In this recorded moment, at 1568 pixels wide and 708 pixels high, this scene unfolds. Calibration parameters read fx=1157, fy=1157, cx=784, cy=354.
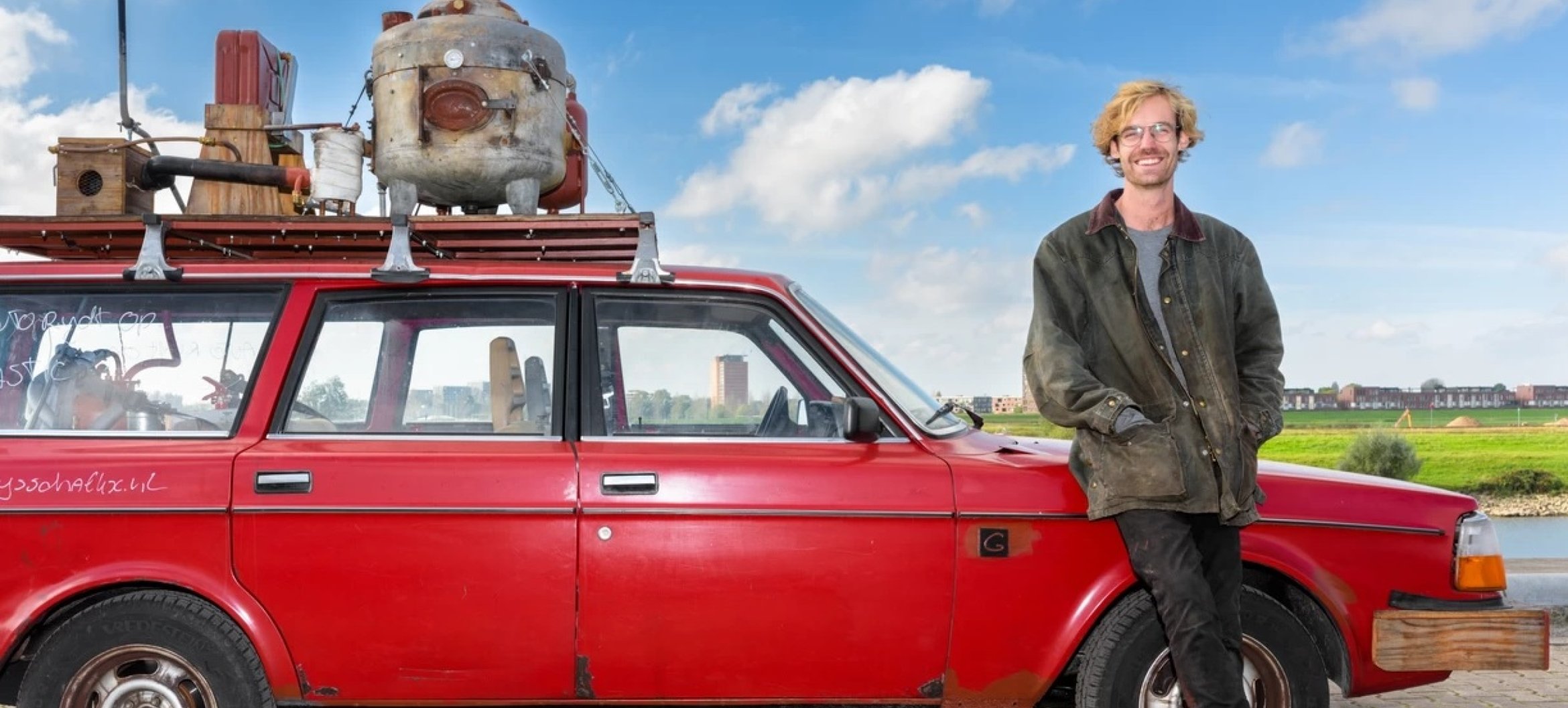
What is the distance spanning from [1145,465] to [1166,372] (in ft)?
0.98

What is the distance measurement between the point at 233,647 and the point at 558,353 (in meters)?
1.34

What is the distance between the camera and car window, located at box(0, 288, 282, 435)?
3.84 metres

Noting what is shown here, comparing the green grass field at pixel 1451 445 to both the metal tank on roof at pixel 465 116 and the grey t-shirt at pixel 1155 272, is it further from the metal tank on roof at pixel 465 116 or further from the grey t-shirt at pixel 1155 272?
the grey t-shirt at pixel 1155 272

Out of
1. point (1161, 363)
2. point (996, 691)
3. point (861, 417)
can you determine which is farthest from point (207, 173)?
point (1161, 363)

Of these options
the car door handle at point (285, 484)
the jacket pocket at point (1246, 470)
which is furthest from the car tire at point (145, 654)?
the jacket pocket at point (1246, 470)

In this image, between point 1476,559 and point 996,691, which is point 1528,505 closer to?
point 1476,559

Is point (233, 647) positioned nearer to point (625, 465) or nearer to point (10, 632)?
point (10, 632)

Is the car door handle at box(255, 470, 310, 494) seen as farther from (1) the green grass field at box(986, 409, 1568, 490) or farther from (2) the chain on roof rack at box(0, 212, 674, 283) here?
(1) the green grass field at box(986, 409, 1568, 490)

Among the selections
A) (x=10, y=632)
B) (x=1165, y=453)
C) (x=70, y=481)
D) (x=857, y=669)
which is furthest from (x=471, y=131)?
(x=1165, y=453)

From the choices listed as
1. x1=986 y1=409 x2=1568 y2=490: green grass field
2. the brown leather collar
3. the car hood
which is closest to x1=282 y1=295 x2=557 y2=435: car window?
the car hood

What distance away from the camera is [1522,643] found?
3789mm

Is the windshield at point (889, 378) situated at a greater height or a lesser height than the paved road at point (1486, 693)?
greater

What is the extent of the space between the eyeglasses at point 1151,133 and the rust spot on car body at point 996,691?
5.41 ft

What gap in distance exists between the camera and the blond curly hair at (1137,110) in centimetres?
344
